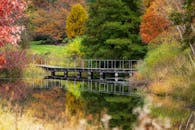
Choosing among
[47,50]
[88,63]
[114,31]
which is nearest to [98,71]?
[88,63]

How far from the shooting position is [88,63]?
1817 inches

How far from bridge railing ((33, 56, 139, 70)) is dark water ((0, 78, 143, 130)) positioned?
5.24m

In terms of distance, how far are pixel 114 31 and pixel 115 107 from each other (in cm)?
1996

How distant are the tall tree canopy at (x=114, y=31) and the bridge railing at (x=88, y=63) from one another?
66 cm

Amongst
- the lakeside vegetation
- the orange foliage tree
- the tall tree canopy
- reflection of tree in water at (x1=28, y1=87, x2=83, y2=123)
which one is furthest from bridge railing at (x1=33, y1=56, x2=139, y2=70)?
reflection of tree in water at (x1=28, y1=87, x2=83, y2=123)

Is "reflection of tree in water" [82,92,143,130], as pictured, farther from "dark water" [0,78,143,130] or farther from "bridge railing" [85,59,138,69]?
"bridge railing" [85,59,138,69]

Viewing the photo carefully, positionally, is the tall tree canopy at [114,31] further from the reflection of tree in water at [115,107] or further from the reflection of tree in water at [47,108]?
the reflection of tree in water at [115,107]

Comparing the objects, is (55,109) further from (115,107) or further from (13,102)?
(115,107)

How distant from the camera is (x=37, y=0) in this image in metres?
74.1

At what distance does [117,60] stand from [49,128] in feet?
102

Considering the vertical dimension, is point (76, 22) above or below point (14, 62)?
above

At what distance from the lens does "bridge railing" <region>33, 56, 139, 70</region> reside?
43544 millimetres

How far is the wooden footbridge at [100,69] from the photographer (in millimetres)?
42344

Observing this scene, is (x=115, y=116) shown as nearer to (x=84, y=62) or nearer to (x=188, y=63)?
(x=188, y=63)
